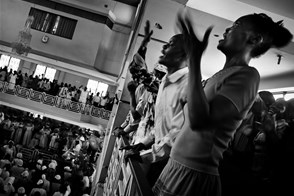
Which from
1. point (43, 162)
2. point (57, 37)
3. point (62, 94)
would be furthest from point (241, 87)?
point (57, 37)

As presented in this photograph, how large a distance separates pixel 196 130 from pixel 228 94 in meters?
0.20

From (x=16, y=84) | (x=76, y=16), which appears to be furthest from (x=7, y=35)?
(x=76, y=16)

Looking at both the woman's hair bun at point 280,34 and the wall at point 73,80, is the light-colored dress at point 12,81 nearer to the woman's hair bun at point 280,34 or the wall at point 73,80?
the wall at point 73,80

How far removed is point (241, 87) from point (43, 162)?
925cm

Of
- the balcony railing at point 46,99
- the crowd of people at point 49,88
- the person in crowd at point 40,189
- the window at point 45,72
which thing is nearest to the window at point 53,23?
the crowd of people at point 49,88

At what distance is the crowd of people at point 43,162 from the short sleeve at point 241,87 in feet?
18.6

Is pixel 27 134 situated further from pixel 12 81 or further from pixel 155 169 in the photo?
pixel 155 169

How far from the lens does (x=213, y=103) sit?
1.09 meters

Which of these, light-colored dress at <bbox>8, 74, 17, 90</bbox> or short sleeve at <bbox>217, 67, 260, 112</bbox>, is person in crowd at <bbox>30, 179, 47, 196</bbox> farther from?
light-colored dress at <bbox>8, 74, 17, 90</bbox>

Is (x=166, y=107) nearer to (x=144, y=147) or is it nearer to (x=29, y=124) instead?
(x=144, y=147)

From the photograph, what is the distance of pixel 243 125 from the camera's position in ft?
8.69

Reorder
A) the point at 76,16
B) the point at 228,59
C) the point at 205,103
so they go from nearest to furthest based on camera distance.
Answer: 1. the point at 205,103
2. the point at 228,59
3. the point at 76,16

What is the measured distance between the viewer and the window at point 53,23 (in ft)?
47.3

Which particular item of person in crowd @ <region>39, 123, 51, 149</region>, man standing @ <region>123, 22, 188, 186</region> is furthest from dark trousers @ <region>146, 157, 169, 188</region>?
person in crowd @ <region>39, 123, 51, 149</region>
